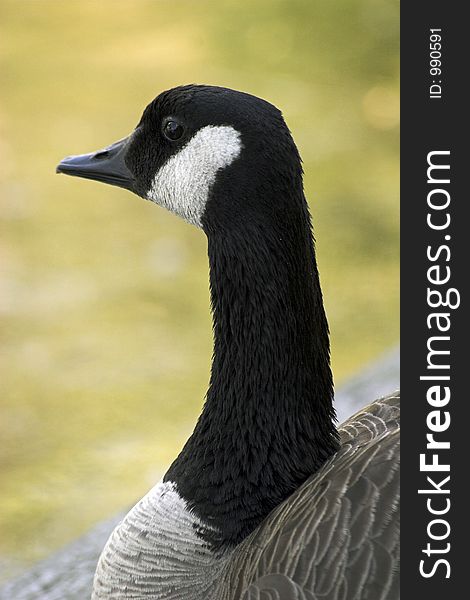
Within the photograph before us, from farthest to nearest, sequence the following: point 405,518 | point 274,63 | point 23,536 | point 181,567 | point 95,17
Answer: point 95,17, point 274,63, point 23,536, point 181,567, point 405,518

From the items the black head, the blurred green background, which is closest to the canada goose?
the black head

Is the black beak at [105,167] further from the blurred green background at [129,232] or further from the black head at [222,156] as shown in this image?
the blurred green background at [129,232]

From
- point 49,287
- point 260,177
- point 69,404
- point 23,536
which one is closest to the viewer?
point 260,177

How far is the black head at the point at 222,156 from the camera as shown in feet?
5.63

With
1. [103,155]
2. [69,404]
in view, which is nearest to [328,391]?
[103,155]

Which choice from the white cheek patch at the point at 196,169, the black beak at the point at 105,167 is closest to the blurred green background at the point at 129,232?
the black beak at the point at 105,167

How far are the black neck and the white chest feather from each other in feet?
0.12

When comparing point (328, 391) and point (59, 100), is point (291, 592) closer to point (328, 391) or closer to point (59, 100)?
point (328, 391)

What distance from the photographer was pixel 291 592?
1590 mm

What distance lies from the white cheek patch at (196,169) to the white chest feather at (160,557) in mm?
508

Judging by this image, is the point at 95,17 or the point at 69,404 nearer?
the point at 69,404

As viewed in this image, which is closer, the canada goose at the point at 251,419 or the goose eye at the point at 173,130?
the canada goose at the point at 251,419

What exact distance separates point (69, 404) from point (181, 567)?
1.97 m

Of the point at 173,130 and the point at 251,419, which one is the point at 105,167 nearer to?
the point at 173,130
